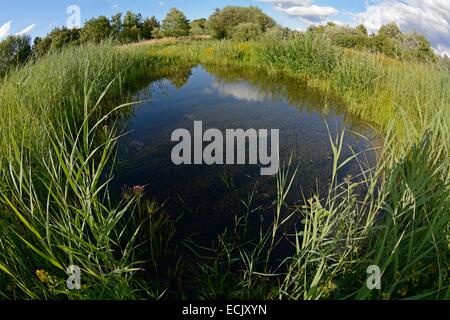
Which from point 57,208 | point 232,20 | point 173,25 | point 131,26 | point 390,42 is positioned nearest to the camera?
point 57,208

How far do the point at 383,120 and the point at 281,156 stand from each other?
2.60m

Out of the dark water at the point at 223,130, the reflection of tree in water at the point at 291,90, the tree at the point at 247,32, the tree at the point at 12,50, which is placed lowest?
the dark water at the point at 223,130

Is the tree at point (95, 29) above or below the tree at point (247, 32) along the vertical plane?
below

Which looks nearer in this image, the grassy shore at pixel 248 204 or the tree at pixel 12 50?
the grassy shore at pixel 248 204

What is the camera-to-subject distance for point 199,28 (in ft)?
60.4

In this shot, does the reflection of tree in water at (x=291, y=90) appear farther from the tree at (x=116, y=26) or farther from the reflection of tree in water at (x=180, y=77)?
the tree at (x=116, y=26)

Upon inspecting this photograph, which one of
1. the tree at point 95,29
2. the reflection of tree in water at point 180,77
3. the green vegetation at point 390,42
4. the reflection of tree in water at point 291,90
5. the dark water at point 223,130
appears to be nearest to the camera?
the dark water at point 223,130

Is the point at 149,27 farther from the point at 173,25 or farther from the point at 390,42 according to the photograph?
the point at 390,42

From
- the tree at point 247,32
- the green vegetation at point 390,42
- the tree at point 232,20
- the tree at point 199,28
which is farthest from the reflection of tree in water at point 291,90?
the tree at point 199,28

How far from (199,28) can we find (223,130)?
15290mm

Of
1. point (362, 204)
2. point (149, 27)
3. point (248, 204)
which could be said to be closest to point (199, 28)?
point (149, 27)

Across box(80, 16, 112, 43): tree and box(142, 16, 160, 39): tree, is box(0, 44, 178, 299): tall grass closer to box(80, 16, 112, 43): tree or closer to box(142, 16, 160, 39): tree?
box(80, 16, 112, 43): tree

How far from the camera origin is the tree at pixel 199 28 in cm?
1798

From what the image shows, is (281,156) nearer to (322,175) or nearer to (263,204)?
(322,175)
